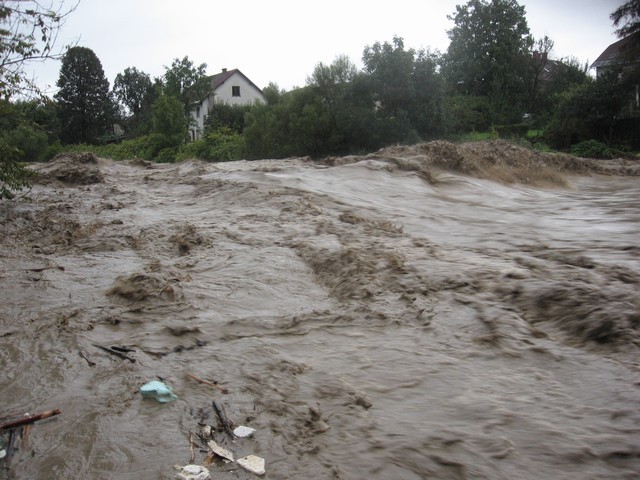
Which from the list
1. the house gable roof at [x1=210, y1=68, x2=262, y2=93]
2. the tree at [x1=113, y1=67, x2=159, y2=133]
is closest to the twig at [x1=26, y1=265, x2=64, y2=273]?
the house gable roof at [x1=210, y1=68, x2=262, y2=93]

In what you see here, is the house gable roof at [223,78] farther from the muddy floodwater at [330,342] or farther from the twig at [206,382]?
the twig at [206,382]

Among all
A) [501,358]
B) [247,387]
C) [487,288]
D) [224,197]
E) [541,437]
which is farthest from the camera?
[224,197]

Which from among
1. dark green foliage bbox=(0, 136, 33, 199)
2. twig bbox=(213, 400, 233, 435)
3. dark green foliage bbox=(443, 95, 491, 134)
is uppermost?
dark green foliage bbox=(443, 95, 491, 134)

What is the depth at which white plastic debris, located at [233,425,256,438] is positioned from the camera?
3055 mm

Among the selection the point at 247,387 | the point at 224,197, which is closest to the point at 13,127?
the point at 224,197

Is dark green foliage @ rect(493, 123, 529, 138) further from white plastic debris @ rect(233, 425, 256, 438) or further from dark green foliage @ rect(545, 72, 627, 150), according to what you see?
white plastic debris @ rect(233, 425, 256, 438)

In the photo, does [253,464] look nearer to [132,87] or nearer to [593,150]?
[593,150]

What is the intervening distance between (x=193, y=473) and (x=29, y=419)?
1059mm

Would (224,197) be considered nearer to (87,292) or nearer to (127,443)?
(87,292)

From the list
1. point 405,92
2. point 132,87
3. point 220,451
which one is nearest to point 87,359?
point 220,451

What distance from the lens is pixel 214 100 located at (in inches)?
2067

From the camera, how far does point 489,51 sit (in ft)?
144

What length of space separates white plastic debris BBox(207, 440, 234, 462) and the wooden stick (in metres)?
0.96

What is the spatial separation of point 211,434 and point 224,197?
732cm
